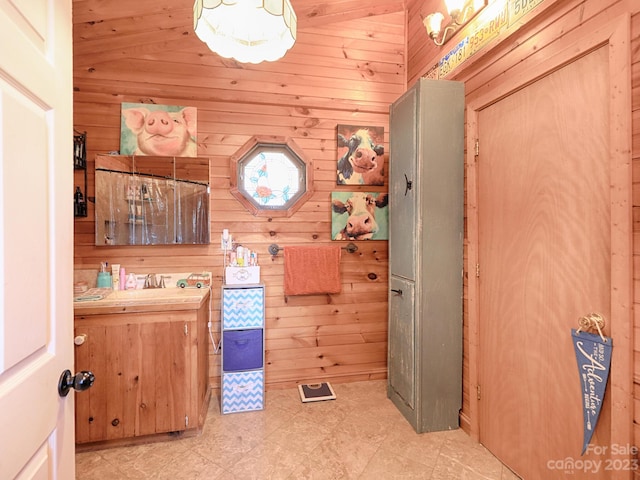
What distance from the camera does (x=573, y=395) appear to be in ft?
4.69

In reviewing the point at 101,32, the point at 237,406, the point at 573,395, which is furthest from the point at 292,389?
the point at 101,32

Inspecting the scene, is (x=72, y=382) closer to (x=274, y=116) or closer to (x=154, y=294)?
(x=154, y=294)

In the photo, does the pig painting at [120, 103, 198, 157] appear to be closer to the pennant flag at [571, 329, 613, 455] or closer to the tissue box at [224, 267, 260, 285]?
the tissue box at [224, 267, 260, 285]

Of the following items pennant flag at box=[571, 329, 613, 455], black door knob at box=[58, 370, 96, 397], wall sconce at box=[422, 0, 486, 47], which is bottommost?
pennant flag at box=[571, 329, 613, 455]

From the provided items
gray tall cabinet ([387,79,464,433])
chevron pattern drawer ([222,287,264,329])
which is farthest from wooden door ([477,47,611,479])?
chevron pattern drawer ([222,287,264,329])

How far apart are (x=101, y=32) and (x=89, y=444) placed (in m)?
2.85

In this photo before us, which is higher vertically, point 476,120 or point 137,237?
point 476,120

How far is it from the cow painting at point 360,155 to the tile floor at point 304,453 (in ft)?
6.27

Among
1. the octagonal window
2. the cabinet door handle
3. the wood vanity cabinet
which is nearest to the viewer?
the wood vanity cabinet

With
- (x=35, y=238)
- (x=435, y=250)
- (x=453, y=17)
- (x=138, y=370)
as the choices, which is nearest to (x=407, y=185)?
(x=435, y=250)

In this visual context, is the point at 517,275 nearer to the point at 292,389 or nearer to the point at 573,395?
the point at 573,395

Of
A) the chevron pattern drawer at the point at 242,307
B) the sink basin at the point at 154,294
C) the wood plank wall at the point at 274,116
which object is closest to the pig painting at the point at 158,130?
the wood plank wall at the point at 274,116

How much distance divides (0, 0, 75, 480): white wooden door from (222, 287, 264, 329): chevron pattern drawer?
4.54ft

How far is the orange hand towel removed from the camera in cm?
267
